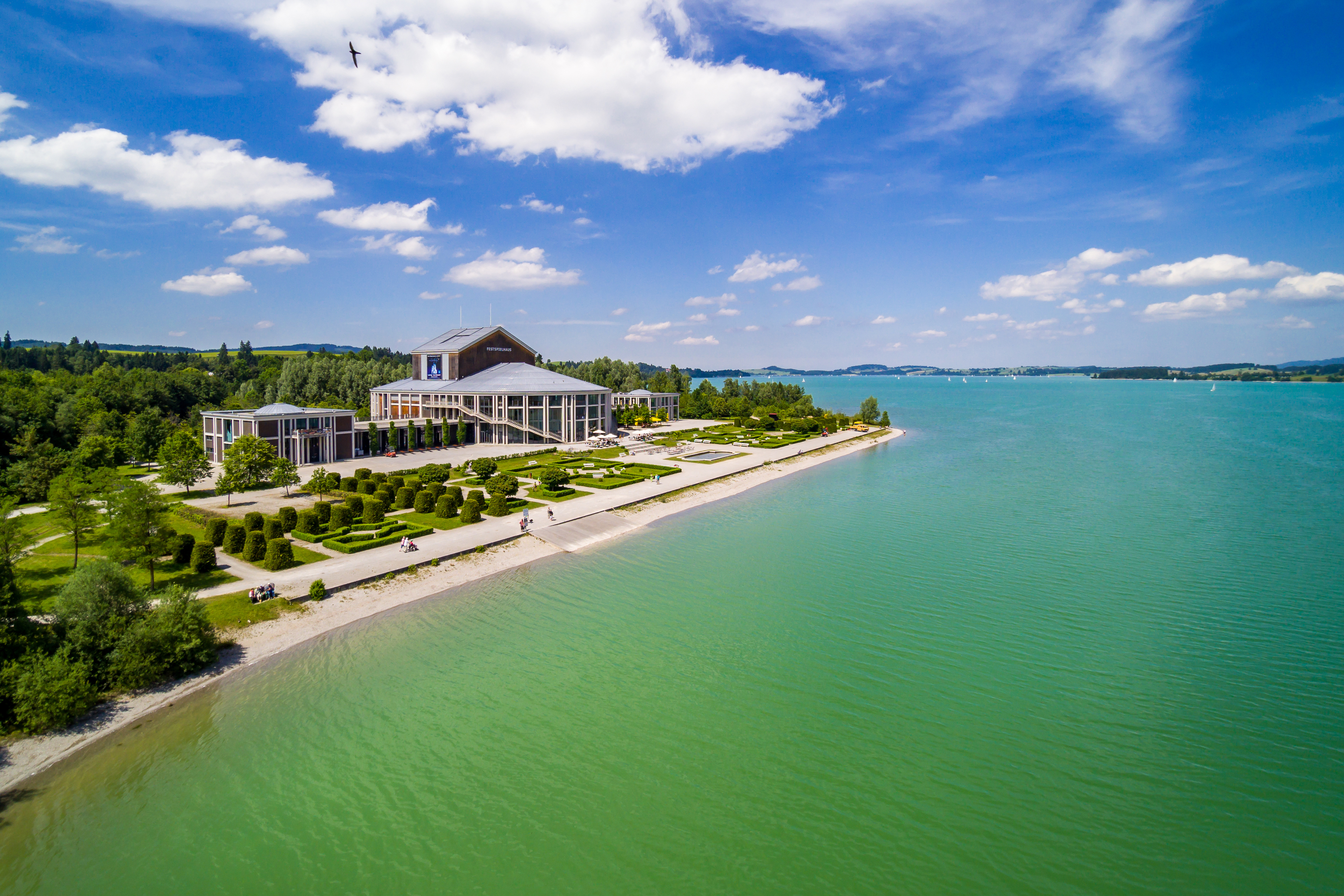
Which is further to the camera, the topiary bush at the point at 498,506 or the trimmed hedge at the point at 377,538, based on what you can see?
the topiary bush at the point at 498,506

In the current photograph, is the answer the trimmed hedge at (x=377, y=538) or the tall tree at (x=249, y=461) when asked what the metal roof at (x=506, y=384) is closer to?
the tall tree at (x=249, y=461)

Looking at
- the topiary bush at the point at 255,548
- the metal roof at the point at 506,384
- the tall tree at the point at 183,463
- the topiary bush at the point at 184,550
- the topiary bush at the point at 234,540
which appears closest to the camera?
the topiary bush at the point at 184,550

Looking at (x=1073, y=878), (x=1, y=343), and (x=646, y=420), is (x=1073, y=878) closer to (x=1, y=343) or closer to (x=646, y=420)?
(x=646, y=420)

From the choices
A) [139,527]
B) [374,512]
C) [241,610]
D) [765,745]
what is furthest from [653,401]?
[765,745]

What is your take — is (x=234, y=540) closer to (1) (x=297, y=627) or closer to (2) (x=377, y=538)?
(2) (x=377, y=538)

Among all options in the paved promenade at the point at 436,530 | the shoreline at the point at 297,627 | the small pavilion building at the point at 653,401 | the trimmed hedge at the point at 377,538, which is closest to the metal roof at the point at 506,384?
the paved promenade at the point at 436,530
